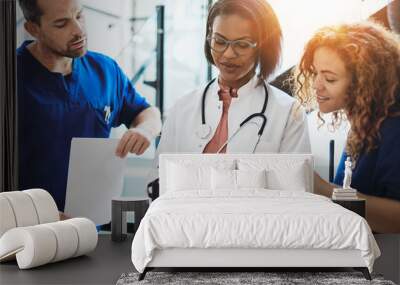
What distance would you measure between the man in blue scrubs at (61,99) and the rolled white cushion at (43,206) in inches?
46.9

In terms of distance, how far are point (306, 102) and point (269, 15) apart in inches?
A: 36.1

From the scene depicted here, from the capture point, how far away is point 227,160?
5625mm

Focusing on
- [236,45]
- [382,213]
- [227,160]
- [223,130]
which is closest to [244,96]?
[223,130]

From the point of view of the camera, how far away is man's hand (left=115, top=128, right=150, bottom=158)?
5945 millimetres

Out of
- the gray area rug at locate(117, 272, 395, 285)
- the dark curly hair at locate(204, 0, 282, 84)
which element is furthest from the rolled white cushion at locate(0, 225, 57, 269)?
the dark curly hair at locate(204, 0, 282, 84)

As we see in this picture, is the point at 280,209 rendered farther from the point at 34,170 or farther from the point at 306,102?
the point at 34,170

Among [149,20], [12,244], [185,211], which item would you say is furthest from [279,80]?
[12,244]

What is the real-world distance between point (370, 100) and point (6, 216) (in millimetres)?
3433

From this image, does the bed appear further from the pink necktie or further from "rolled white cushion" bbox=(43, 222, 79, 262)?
the pink necktie

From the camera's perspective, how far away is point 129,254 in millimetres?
4871

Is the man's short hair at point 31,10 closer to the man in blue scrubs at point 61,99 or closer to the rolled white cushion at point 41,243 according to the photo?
the man in blue scrubs at point 61,99

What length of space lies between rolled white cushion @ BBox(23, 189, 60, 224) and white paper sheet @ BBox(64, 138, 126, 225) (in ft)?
3.79

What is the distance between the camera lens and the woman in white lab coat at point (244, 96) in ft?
18.9

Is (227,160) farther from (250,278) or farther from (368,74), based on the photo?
(250,278)
